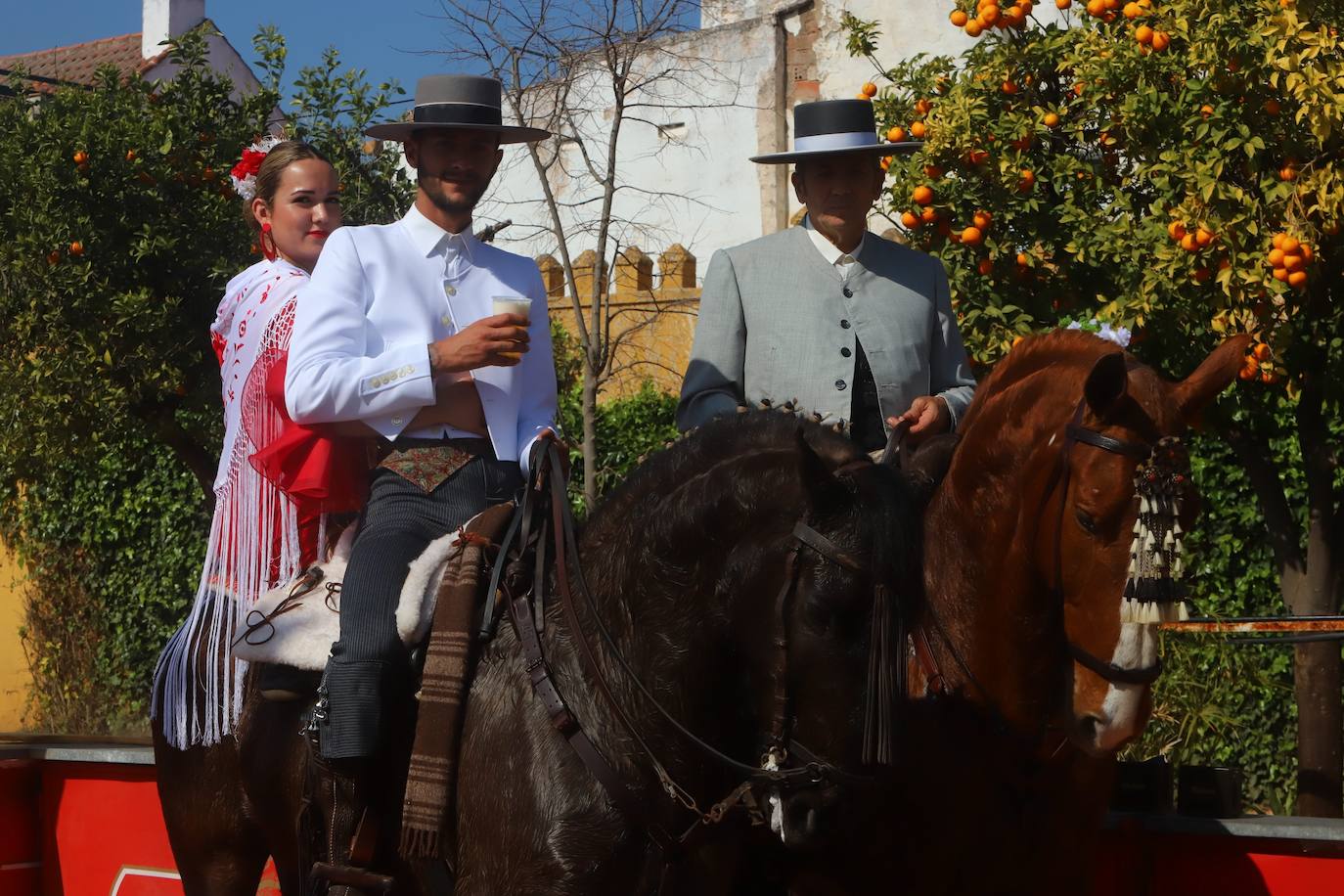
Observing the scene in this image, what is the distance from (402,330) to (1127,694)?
217 centimetres

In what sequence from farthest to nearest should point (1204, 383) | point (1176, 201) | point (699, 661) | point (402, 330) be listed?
point (1176, 201) < point (402, 330) < point (1204, 383) < point (699, 661)

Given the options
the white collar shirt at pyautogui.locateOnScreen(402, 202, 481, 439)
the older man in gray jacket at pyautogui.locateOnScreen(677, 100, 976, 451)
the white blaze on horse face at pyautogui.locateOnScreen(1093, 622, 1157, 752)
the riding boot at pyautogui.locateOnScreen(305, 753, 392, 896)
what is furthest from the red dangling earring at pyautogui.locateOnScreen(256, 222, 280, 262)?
the white blaze on horse face at pyautogui.locateOnScreen(1093, 622, 1157, 752)

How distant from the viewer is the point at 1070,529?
3.50 metres

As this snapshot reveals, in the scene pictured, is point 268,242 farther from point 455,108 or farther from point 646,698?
point 646,698

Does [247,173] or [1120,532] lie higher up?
[247,173]

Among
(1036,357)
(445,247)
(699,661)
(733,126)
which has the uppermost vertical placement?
(733,126)

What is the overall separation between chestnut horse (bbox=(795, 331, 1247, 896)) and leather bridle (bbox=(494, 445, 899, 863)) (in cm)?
66

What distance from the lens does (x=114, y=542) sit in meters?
14.1

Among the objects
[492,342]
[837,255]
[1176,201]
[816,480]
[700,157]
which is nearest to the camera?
[816,480]

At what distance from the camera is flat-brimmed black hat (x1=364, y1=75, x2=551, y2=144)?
4200 mm

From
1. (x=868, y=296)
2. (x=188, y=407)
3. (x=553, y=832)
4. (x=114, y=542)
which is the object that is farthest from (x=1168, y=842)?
(x=114, y=542)

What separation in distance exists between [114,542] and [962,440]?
1183 cm

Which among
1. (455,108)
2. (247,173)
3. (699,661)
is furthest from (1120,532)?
(247,173)

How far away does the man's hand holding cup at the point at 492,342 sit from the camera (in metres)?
3.65
